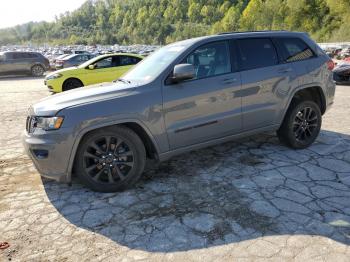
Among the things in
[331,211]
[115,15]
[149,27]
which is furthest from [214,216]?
[115,15]

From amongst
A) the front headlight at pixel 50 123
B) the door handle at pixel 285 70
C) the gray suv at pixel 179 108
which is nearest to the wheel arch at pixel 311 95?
the gray suv at pixel 179 108

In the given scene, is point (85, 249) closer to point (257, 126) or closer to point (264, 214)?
point (264, 214)

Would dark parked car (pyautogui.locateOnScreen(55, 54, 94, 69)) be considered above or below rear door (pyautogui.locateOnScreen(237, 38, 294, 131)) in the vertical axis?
below

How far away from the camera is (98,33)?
170m

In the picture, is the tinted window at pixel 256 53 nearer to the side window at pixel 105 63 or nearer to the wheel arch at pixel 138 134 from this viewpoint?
the wheel arch at pixel 138 134

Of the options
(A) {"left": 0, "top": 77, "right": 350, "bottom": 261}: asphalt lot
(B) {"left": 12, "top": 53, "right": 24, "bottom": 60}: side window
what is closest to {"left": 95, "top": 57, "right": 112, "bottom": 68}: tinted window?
(A) {"left": 0, "top": 77, "right": 350, "bottom": 261}: asphalt lot

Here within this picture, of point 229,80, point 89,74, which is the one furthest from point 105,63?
point 229,80

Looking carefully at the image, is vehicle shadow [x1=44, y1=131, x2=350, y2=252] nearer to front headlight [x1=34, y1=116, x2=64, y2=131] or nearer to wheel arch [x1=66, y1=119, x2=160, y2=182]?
wheel arch [x1=66, y1=119, x2=160, y2=182]

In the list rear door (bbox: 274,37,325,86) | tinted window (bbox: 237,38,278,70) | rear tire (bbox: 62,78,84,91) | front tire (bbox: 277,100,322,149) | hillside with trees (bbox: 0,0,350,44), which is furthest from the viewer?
hillside with trees (bbox: 0,0,350,44)

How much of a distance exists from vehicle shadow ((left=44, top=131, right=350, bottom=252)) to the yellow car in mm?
7614

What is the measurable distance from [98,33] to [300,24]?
11335cm

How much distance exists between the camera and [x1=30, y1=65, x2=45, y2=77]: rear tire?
21109 mm

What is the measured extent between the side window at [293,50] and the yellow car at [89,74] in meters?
7.78

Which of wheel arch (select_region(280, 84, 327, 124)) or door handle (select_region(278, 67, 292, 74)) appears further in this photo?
wheel arch (select_region(280, 84, 327, 124))
